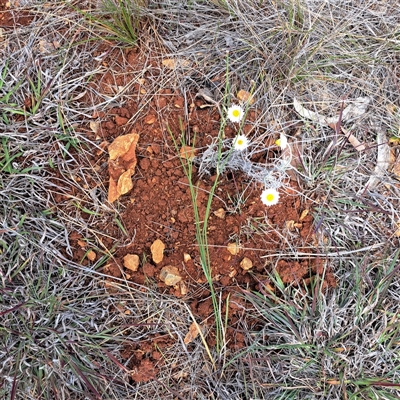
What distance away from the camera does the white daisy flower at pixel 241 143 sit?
1.61 m

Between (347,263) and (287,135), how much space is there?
0.51 m

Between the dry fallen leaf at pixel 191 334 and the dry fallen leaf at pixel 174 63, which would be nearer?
the dry fallen leaf at pixel 191 334

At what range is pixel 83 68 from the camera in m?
1.70

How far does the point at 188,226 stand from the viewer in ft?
5.25

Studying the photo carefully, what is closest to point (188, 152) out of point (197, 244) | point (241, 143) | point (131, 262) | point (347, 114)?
Result: point (241, 143)

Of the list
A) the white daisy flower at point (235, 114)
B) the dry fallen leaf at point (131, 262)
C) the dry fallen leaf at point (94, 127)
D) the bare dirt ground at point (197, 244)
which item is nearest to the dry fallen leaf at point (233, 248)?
the bare dirt ground at point (197, 244)

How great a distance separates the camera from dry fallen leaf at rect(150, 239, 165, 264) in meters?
1.59

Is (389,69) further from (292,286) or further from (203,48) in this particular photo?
(292,286)

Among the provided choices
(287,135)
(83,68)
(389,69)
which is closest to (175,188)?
(287,135)

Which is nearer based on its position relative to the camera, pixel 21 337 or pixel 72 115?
pixel 21 337

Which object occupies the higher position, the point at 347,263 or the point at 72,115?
the point at 72,115

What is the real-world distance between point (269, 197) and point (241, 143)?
22 centimetres

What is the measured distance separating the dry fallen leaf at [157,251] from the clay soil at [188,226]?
15 mm

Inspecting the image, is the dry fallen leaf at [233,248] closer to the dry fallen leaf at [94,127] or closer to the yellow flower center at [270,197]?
the yellow flower center at [270,197]
